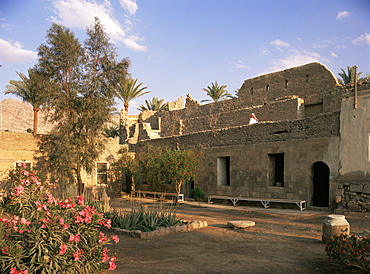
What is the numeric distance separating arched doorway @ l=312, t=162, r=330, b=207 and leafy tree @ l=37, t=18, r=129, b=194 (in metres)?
11.1

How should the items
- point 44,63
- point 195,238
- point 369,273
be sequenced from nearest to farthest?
point 369,273 < point 195,238 < point 44,63

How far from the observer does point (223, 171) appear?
17953 mm

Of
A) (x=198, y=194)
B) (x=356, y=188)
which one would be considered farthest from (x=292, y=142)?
(x=198, y=194)

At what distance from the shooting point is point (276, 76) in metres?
20.1

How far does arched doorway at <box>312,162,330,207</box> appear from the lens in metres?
14.7

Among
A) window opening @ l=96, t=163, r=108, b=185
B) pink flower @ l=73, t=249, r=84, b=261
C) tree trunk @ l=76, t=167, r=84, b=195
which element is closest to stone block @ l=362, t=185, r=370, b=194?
pink flower @ l=73, t=249, r=84, b=261

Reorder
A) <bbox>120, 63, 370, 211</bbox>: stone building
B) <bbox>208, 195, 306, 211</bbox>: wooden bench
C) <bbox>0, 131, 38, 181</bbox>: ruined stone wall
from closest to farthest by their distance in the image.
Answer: <bbox>120, 63, 370, 211</bbox>: stone building, <bbox>208, 195, 306, 211</bbox>: wooden bench, <bbox>0, 131, 38, 181</bbox>: ruined stone wall

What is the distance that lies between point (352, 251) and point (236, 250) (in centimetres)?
244

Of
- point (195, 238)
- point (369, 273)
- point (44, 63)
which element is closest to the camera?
point (369, 273)

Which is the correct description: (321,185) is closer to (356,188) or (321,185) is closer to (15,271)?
(356,188)

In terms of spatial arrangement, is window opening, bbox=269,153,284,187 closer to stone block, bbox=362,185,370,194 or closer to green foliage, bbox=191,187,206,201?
stone block, bbox=362,185,370,194

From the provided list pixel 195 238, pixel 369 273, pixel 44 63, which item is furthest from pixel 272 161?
pixel 44 63

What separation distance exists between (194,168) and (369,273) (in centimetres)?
1150

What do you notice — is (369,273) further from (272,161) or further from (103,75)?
(103,75)
